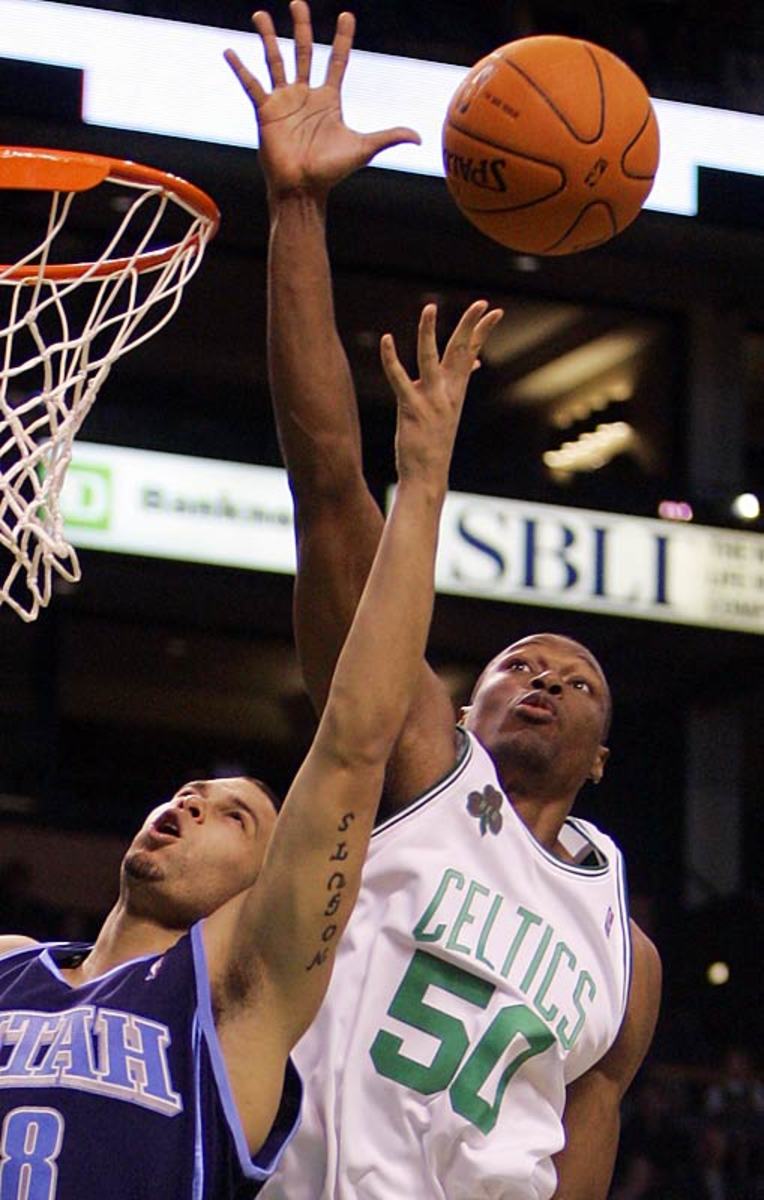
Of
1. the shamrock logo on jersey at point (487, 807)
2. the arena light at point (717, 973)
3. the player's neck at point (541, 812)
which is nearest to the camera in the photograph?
the shamrock logo on jersey at point (487, 807)

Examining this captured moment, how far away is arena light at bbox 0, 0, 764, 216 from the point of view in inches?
320

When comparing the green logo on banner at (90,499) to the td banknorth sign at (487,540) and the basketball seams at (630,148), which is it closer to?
the td banknorth sign at (487,540)

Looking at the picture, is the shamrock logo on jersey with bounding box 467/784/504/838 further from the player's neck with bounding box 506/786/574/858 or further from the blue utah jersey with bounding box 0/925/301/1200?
the blue utah jersey with bounding box 0/925/301/1200

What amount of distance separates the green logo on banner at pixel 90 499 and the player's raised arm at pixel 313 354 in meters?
5.57

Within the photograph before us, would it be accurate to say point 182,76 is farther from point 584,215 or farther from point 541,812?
point 541,812

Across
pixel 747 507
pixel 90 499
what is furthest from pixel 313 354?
pixel 747 507

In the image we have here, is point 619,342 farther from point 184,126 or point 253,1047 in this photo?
point 253,1047

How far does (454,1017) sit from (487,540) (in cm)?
629

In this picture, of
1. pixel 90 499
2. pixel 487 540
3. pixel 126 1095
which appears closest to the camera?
pixel 126 1095

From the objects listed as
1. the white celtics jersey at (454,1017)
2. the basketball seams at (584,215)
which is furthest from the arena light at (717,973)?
the basketball seams at (584,215)

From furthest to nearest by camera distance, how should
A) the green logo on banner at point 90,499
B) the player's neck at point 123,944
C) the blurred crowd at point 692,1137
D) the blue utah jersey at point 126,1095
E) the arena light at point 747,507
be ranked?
1. the arena light at point 747,507
2. the green logo on banner at point 90,499
3. the blurred crowd at point 692,1137
4. the player's neck at point 123,944
5. the blue utah jersey at point 126,1095

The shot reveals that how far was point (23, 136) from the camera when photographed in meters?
8.55

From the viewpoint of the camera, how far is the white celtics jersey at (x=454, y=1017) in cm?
314

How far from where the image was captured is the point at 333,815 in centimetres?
274
